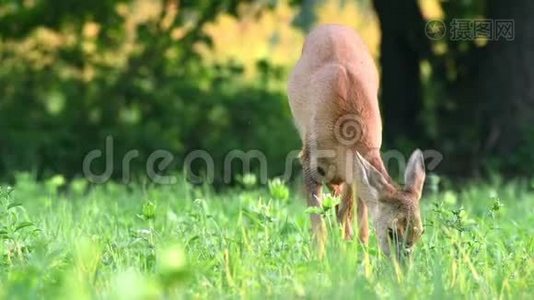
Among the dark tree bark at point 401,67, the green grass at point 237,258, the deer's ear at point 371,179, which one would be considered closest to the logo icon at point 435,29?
the dark tree bark at point 401,67

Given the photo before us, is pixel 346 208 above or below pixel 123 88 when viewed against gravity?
below

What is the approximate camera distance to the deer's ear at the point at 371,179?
22.9 ft

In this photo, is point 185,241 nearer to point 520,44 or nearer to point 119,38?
point 520,44

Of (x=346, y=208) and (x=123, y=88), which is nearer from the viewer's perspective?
(x=346, y=208)

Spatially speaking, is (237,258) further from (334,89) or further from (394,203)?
(334,89)

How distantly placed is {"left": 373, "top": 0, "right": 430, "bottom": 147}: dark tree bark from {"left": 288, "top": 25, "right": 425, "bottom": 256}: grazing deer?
625 centimetres

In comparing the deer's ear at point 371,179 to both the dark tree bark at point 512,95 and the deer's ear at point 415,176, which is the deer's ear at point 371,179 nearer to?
the deer's ear at point 415,176

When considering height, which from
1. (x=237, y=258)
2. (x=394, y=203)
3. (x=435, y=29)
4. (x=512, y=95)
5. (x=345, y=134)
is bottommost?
(x=237, y=258)

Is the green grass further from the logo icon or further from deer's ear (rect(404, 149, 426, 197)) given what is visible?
the logo icon

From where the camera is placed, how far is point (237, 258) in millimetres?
5590

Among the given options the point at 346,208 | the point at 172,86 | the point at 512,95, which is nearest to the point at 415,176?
the point at 346,208

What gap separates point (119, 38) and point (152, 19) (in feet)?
1.50

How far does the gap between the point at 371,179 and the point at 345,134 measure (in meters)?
0.93

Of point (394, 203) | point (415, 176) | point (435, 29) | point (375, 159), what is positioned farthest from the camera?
point (435, 29)
